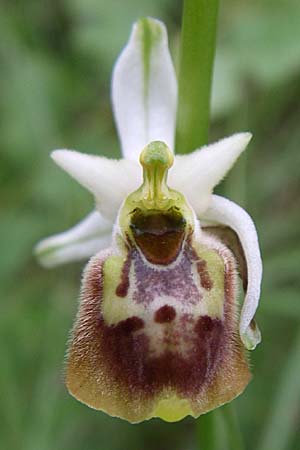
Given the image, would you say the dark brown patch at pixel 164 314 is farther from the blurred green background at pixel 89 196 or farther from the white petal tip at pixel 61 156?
the blurred green background at pixel 89 196

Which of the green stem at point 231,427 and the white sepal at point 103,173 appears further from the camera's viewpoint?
the green stem at point 231,427

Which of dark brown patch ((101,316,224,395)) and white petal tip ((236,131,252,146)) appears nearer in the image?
dark brown patch ((101,316,224,395))

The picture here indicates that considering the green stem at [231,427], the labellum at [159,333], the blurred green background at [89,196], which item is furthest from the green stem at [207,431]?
the blurred green background at [89,196]

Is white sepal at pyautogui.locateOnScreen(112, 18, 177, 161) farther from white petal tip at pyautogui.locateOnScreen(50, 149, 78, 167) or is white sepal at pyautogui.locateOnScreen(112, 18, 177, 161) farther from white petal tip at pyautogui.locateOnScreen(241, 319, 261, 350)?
white petal tip at pyautogui.locateOnScreen(241, 319, 261, 350)

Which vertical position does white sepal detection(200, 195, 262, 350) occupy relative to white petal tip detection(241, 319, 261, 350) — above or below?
above

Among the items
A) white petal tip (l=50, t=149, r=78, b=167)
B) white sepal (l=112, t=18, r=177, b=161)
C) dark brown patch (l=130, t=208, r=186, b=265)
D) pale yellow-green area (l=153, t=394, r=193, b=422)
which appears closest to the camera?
pale yellow-green area (l=153, t=394, r=193, b=422)

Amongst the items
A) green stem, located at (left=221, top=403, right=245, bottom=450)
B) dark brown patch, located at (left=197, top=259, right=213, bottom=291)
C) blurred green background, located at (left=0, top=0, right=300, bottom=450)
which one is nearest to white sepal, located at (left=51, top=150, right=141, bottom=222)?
dark brown patch, located at (left=197, top=259, right=213, bottom=291)
